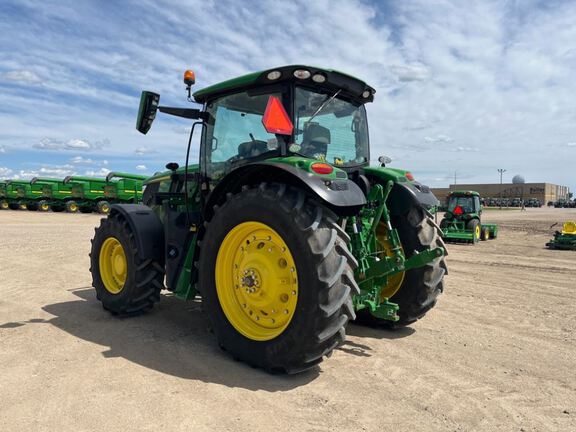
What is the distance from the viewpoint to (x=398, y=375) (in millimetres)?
3539

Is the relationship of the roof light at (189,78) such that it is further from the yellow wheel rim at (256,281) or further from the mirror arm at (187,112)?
the yellow wheel rim at (256,281)

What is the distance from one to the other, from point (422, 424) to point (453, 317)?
2.84 meters

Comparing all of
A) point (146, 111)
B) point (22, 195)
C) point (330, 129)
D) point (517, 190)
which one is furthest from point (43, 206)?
point (517, 190)

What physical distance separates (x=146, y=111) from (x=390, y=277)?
309 cm

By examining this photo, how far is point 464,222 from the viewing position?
1686 cm

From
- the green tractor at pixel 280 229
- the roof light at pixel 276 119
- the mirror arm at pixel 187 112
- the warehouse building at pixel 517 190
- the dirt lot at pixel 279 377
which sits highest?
the warehouse building at pixel 517 190

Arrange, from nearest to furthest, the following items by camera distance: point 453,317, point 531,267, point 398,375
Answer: point 398,375, point 453,317, point 531,267

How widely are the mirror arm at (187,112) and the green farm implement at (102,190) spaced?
87.9 feet

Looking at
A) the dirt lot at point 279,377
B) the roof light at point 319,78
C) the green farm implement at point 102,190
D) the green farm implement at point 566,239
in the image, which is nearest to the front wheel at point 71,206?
the green farm implement at point 102,190

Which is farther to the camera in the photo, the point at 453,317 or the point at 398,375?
the point at 453,317

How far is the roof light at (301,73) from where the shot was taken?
12.4ft

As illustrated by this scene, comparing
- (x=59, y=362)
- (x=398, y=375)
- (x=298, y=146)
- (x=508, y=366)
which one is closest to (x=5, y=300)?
(x=59, y=362)

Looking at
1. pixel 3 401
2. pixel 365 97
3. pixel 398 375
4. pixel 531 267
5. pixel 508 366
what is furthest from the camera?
pixel 531 267

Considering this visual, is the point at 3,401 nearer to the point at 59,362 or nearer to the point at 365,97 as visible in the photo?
the point at 59,362
